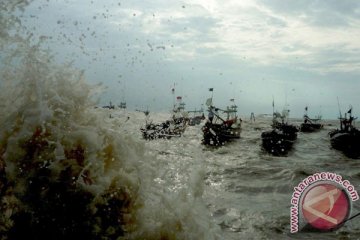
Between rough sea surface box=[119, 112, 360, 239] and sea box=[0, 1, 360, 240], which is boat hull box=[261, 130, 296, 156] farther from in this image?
sea box=[0, 1, 360, 240]

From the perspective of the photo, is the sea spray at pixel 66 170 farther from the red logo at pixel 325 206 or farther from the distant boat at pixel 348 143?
the distant boat at pixel 348 143

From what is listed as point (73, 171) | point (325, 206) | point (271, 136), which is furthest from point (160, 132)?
point (73, 171)

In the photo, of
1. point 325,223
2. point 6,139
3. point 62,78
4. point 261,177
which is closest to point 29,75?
point 62,78

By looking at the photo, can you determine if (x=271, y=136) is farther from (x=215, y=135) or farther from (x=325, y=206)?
(x=325, y=206)

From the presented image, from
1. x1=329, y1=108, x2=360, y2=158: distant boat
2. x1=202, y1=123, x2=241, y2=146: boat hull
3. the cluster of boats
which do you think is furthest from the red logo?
x1=202, y1=123, x2=241, y2=146: boat hull

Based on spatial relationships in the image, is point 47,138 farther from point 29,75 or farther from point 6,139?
point 29,75

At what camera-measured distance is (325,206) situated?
33.1 ft

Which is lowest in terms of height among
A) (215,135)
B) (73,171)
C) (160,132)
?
(160,132)

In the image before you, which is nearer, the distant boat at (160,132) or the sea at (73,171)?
the sea at (73,171)

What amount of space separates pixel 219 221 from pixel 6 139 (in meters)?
9.52

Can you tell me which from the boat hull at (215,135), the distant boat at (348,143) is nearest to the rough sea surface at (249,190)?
the distant boat at (348,143)

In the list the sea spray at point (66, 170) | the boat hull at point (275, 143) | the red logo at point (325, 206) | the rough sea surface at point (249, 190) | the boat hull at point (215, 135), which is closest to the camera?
the sea spray at point (66, 170)

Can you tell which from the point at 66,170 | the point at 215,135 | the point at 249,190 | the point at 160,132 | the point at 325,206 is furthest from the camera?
the point at 160,132

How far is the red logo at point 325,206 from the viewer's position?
9.48 metres
